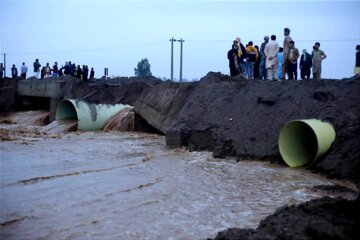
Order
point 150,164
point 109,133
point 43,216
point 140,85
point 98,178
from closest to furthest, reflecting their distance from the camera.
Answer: point 43,216, point 98,178, point 150,164, point 109,133, point 140,85

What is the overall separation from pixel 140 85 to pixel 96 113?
14.6ft

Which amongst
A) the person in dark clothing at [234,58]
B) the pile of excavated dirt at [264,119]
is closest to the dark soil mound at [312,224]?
the pile of excavated dirt at [264,119]

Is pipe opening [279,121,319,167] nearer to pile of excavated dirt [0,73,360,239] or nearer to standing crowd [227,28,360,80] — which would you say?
pile of excavated dirt [0,73,360,239]

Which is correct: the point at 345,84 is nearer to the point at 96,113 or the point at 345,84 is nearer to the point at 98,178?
the point at 98,178

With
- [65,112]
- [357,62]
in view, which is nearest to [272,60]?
[357,62]

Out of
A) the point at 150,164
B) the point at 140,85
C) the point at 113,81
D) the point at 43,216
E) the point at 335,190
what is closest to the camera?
the point at 43,216

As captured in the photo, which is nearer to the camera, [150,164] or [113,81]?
[150,164]

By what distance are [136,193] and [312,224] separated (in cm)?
346

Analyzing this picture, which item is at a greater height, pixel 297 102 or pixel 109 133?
pixel 297 102

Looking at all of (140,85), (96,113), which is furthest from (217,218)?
(140,85)

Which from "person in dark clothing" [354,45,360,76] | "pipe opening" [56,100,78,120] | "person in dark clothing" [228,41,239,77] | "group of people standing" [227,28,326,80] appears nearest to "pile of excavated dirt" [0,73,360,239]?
"person in dark clothing" [228,41,239,77]

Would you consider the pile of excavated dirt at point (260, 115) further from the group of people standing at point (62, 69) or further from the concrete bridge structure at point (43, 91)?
the group of people standing at point (62, 69)

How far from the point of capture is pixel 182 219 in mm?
5109

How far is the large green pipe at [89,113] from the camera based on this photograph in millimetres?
15281
